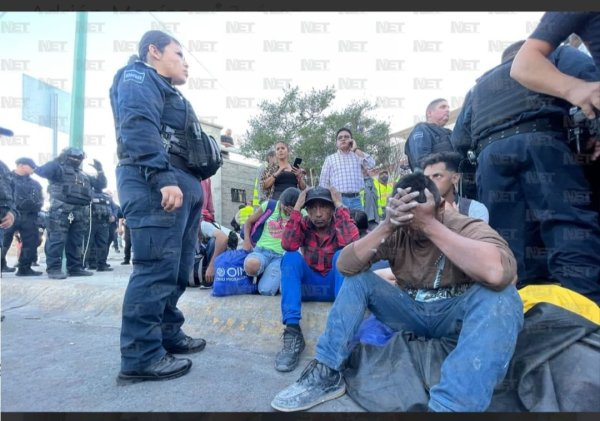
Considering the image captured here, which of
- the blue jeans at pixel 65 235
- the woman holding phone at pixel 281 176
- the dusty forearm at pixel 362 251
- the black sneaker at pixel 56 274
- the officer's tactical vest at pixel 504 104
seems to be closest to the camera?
the dusty forearm at pixel 362 251

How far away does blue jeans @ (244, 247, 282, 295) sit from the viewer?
345cm

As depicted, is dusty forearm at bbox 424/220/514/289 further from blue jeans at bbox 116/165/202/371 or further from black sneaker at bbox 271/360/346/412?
blue jeans at bbox 116/165/202/371

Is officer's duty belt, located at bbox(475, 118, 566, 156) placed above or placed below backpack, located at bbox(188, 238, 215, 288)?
above

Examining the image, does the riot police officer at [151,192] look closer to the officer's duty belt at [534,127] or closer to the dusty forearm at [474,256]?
the dusty forearm at [474,256]

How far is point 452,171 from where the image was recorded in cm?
288

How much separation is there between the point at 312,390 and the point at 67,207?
17.1 ft

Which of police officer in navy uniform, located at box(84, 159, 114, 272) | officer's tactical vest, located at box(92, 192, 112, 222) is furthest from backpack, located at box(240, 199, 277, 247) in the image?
officer's tactical vest, located at box(92, 192, 112, 222)

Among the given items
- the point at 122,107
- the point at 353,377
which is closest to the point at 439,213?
the point at 353,377

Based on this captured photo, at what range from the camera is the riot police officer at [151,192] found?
2049 mm

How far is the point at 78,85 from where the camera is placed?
19.2 feet

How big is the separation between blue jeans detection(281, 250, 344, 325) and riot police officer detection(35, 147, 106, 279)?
4134mm

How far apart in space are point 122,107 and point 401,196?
1699 millimetres

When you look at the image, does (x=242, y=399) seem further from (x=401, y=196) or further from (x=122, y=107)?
(x=122, y=107)

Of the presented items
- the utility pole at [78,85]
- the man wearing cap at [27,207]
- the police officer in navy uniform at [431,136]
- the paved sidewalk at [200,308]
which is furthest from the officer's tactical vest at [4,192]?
the police officer in navy uniform at [431,136]
